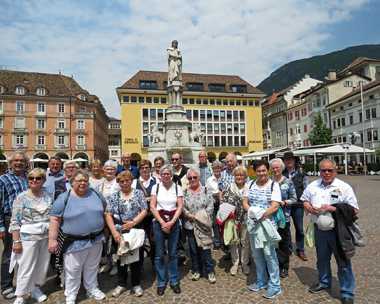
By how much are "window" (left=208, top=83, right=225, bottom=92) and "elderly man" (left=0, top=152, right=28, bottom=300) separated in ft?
181

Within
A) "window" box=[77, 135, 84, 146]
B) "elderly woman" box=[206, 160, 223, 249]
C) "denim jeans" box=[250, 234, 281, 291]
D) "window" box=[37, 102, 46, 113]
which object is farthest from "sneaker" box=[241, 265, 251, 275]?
"window" box=[37, 102, 46, 113]

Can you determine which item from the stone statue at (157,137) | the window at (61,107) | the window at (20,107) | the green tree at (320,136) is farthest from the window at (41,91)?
the green tree at (320,136)

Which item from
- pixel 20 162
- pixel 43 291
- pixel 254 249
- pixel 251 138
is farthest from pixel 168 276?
pixel 251 138

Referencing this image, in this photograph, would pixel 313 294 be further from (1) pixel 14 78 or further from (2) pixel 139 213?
A: (1) pixel 14 78

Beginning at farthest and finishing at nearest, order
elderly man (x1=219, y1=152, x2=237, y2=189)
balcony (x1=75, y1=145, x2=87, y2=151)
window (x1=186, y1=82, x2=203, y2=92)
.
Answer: window (x1=186, y1=82, x2=203, y2=92)
balcony (x1=75, y1=145, x2=87, y2=151)
elderly man (x1=219, y1=152, x2=237, y2=189)

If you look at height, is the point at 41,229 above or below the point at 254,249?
above

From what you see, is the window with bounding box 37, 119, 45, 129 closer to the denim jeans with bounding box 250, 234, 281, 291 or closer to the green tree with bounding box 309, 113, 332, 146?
the green tree with bounding box 309, 113, 332, 146

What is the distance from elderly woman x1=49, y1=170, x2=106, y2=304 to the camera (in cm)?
386

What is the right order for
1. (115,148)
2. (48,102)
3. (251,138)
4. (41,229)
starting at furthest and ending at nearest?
(115,148)
(251,138)
(48,102)
(41,229)

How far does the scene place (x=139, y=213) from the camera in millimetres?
4344

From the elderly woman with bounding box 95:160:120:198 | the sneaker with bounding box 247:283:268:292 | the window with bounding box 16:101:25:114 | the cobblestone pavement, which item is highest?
the window with bounding box 16:101:25:114

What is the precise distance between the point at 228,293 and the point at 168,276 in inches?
41.7

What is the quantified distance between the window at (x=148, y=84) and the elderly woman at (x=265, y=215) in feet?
168

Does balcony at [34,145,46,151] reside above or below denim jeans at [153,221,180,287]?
above
